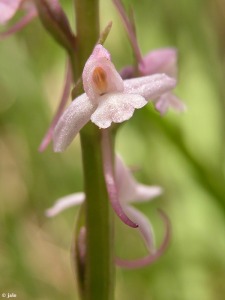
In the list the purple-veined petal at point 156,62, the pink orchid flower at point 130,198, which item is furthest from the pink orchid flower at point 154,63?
the pink orchid flower at point 130,198

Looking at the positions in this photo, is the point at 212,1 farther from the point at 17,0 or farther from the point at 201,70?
the point at 17,0

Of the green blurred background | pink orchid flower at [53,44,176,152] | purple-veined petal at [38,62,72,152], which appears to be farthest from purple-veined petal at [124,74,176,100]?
the green blurred background

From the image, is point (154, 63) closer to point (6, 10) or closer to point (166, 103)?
point (166, 103)

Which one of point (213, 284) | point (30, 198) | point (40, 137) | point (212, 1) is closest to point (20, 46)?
point (40, 137)

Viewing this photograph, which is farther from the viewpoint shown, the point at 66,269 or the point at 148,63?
the point at 66,269

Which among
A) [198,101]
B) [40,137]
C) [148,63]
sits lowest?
[198,101]

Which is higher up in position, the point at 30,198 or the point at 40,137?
the point at 40,137
